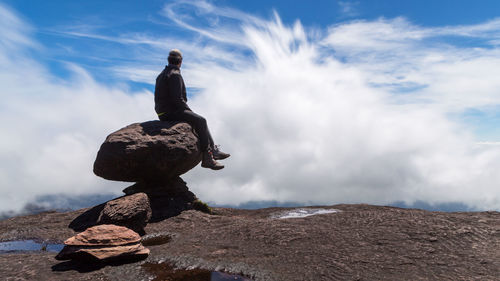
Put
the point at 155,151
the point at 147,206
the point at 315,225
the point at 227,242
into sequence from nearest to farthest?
the point at 227,242
the point at 315,225
the point at 147,206
the point at 155,151

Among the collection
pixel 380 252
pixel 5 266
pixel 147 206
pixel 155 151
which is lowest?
pixel 5 266

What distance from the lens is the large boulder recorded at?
13.9 meters

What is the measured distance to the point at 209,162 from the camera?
15.9m

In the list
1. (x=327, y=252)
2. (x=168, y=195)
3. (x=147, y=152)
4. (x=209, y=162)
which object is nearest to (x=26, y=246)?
(x=147, y=152)

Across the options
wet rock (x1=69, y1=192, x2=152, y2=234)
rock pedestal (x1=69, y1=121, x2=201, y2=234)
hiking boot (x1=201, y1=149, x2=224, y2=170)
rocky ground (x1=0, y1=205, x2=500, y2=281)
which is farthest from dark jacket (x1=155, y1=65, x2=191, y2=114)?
rocky ground (x1=0, y1=205, x2=500, y2=281)

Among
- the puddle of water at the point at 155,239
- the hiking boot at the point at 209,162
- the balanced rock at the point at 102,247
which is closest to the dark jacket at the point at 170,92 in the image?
the hiking boot at the point at 209,162

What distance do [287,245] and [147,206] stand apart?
18.9 feet

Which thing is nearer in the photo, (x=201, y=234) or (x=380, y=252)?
(x=380, y=252)

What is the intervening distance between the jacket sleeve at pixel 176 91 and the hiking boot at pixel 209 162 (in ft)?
8.60

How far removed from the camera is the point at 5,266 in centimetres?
797

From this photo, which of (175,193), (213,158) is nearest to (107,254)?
(175,193)

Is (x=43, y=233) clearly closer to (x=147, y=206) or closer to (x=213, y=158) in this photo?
(x=147, y=206)

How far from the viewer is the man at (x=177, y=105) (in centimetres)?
1519

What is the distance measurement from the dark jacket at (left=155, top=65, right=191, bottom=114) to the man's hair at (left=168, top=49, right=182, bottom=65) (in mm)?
254
